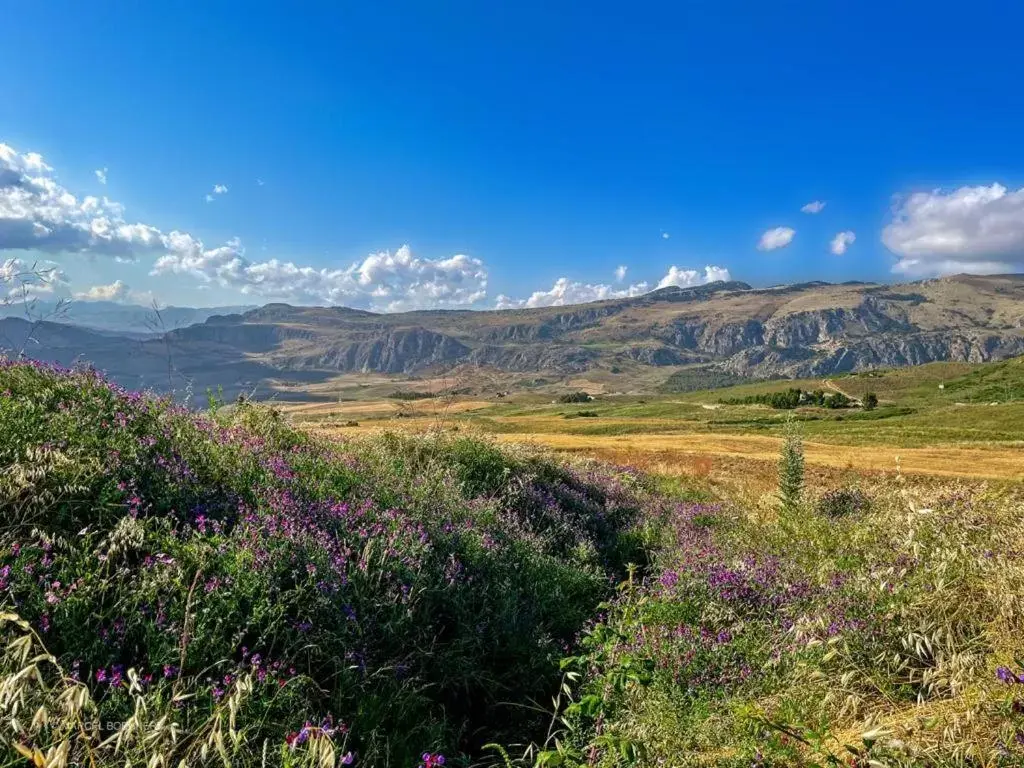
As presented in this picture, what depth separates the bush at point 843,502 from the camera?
1200 centimetres

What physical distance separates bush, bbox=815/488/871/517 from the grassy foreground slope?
715 cm

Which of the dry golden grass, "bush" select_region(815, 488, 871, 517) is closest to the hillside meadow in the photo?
"bush" select_region(815, 488, 871, 517)

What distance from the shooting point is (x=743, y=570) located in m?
5.88

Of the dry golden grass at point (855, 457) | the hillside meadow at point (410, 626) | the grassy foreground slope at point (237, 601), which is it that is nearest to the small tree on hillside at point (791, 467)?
the hillside meadow at point (410, 626)

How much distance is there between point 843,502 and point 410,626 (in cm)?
1172

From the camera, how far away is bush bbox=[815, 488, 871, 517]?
1200 centimetres

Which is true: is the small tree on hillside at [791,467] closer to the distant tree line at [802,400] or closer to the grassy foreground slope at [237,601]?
the grassy foreground slope at [237,601]

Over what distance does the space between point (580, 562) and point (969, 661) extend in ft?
15.0

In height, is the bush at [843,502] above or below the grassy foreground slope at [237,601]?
below

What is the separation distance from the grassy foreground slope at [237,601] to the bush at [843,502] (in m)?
7.15

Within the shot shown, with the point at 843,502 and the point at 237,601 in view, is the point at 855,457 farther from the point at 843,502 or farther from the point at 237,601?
the point at 237,601

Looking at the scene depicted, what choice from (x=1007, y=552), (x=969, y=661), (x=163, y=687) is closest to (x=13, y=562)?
(x=163, y=687)

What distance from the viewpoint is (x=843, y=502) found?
43.0ft

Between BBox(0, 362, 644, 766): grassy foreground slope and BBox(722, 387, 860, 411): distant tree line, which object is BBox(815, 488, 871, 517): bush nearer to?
BBox(0, 362, 644, 766): grassy foreground slope
